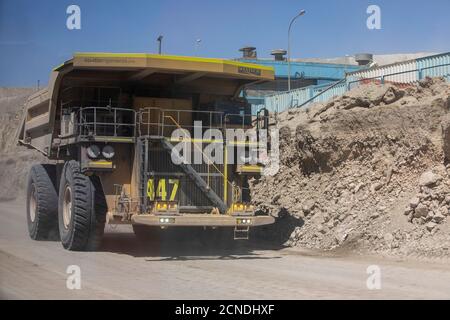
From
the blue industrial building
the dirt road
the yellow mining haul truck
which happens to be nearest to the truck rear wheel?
the dirt road

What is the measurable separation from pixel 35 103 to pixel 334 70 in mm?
29520

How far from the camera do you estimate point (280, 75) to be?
40.7m

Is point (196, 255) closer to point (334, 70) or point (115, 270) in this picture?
point (115, 270)

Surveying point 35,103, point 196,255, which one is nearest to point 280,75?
point 35,103

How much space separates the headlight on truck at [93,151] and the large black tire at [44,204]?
10.9ft

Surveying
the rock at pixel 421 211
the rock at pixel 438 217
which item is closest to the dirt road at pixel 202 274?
the rock at pixel 438 217

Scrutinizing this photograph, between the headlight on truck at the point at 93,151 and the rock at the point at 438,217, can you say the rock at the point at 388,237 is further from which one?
the headlight on truck at the point at 93,151

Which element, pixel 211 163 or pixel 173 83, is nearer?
pixel 211 163

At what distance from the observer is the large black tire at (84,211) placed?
38.7 feet

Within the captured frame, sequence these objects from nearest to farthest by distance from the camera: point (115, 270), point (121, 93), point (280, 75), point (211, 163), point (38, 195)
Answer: point (115, 270), point (211, 163), point (121, 93), point (38, 195), point (280, 75)

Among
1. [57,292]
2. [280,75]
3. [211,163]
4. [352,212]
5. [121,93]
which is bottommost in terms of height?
[57,292]

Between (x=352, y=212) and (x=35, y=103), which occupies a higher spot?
(x=35, y=103)

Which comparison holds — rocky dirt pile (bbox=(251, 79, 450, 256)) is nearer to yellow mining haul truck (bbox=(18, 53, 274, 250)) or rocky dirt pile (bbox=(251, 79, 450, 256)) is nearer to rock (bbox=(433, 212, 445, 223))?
rock (bbox=(433, 212, 445, 223))

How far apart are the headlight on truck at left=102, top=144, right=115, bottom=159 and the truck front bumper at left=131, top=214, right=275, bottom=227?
1261 millimetres
